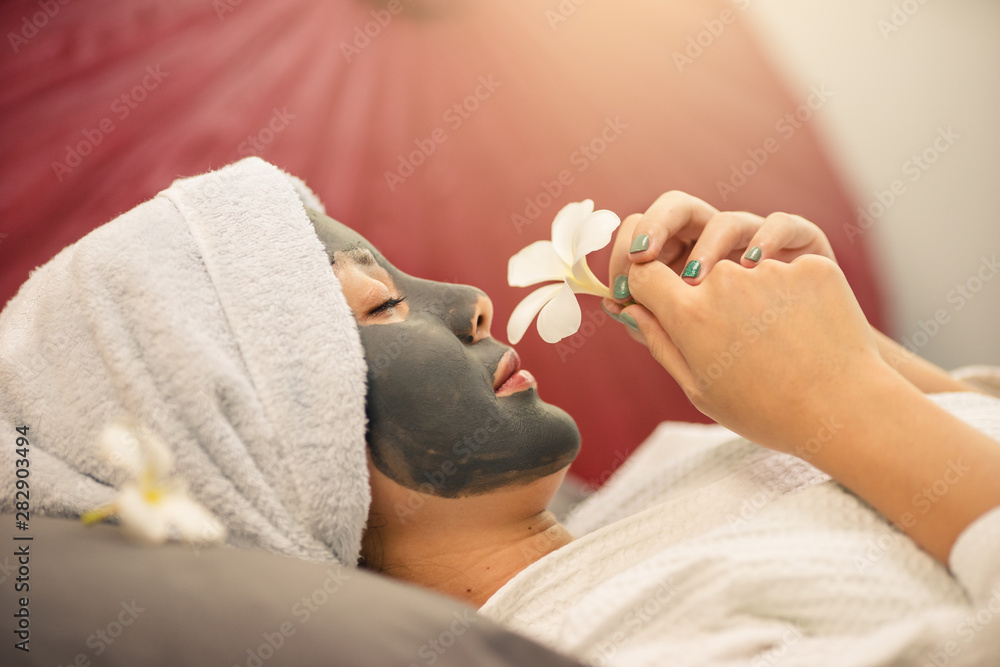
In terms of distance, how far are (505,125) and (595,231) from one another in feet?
2.69

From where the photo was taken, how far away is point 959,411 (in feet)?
2.72

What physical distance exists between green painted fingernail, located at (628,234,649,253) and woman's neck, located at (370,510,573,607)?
42 cm

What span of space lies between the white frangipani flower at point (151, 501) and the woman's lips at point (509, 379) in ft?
1.25

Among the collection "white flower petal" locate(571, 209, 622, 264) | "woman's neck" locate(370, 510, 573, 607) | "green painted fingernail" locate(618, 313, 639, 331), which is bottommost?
"woman's neck" locate(370, 510, 573, 607)

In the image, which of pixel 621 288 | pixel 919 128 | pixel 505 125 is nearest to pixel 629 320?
pixel 621 288

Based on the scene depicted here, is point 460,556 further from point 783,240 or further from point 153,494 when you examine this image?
point 783,240

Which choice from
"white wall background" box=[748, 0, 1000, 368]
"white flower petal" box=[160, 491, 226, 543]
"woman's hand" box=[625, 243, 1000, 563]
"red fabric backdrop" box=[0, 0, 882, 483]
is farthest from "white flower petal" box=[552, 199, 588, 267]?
"white wall background" box=[748, 0, 1000, 368]

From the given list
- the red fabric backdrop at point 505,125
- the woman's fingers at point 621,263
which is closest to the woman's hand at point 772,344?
the woman's fingers at point 621,263

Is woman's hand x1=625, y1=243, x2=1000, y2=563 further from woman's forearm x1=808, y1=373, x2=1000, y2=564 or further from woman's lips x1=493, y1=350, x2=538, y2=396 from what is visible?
woman's lips x1=493, y1=350, x2=538, y2=396

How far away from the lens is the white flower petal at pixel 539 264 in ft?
2.75

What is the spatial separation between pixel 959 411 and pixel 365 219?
3.85ft

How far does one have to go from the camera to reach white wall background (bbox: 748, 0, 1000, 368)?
54.9 inches

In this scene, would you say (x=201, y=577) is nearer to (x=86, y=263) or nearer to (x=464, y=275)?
(x=86, y=263)

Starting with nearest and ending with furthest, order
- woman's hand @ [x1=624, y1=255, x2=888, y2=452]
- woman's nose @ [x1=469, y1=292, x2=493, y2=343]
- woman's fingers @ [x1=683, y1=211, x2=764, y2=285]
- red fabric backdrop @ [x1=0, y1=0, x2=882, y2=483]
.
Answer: woman's hand @ [x1=624, y1=255, x2=888, y2=452], woman's fingers @ [x1=683, y1=211, x2=764, y2=285], woman's nose @ [x1=469, y1=292, x2=493, y2=343], red fabric backdrop @ [x1=0, y1=0, x2=882, y2=483]
